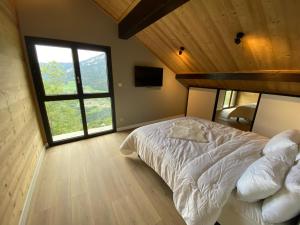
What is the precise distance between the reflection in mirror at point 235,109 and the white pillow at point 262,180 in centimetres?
293

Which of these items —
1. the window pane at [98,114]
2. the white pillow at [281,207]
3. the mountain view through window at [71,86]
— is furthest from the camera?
the window pane at [98,114]

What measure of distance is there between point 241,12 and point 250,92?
2.28 m

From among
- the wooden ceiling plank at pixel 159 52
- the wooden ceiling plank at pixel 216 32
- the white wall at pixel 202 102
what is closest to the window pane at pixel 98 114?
the wooden ceiling plank at pixel 159 52

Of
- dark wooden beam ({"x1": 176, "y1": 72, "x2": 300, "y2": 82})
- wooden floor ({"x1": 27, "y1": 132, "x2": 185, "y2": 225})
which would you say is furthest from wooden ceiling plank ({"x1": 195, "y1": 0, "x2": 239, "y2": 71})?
wooden floor ({"x1": 27, "y1": 132, "x2": 185, "y2": 225})

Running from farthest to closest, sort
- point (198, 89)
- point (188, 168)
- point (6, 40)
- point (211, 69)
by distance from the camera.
Answer: point (198, 89) → point (211, 69) → point (6, 40) → point (188, 168)

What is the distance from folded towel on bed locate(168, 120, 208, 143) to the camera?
189 centimetres

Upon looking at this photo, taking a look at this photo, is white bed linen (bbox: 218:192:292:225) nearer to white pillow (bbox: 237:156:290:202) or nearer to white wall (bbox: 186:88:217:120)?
white pillow (bbox: 237:156:290:202)

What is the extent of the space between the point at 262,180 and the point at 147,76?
3268 mm

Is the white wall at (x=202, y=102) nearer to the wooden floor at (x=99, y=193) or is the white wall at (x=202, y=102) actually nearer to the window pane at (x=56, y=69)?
the wooden floor at (x=99, y=193)

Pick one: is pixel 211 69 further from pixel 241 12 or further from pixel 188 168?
pixel 188 168

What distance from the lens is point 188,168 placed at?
52.7 inches

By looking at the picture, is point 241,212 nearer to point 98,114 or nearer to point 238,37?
point 238,37

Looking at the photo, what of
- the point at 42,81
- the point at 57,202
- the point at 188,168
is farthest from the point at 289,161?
the point at 42,81

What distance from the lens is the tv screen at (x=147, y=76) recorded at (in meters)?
3.59
